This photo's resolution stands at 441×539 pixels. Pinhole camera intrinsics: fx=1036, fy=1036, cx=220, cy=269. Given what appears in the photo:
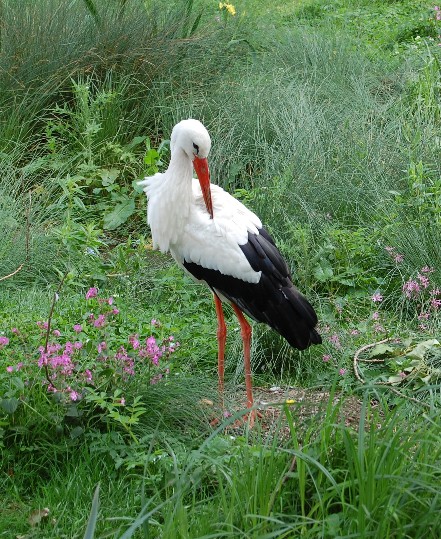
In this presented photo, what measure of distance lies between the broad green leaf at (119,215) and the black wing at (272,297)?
183cm

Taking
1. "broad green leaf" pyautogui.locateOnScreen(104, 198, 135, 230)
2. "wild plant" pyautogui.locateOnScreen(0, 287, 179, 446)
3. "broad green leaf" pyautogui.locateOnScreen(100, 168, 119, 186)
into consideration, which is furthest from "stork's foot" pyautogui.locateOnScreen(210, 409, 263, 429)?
"broad green leaf" pyautogui.locateOnScreen(100, 168, 119, 186)

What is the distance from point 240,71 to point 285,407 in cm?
510

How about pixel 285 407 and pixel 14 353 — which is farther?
pixel 14 353

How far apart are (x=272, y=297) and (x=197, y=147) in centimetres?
A: 77

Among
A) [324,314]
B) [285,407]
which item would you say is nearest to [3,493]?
[285,407]

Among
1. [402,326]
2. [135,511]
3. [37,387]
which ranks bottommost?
[402,326]

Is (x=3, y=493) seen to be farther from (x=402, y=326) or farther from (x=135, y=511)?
(x=402, y=326)

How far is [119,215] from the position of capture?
657 cm

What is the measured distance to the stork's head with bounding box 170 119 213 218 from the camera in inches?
186

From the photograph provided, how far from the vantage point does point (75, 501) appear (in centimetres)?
371

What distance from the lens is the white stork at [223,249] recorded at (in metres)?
4.69

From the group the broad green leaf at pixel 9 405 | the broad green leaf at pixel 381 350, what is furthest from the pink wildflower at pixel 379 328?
the broad green leaf at pixel 9 405

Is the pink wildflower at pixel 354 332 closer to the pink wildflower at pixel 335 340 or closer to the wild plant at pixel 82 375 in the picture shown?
the pink wildflower at pixel 335 340

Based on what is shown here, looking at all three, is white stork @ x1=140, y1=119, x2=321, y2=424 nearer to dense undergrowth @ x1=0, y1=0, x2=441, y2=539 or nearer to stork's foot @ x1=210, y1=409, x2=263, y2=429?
stork's foot @ x1=210, y1=409, x2=263, y2=429
